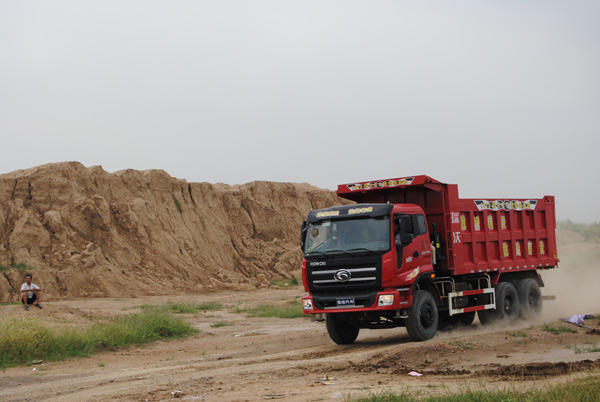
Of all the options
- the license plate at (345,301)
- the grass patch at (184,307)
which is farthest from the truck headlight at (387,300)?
the grass patch at (184,307)

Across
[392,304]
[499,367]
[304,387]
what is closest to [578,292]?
[392,304]

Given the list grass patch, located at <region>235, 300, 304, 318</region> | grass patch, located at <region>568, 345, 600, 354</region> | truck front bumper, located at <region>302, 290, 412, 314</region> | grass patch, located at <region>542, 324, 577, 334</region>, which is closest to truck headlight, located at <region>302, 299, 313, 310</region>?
truck front bumper, located at <region>302, 290, 412, 314</region>

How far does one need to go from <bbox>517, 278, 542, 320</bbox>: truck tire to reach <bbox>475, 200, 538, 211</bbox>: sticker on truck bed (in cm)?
205

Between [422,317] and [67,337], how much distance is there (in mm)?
8258

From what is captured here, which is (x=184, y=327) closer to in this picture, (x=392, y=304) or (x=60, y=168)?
(x=392, y=304)

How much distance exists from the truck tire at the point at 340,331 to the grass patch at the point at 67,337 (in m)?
5.49

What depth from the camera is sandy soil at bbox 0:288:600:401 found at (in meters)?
10.0

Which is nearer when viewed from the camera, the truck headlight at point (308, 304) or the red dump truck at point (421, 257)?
the red dump truck at point (421, 257)

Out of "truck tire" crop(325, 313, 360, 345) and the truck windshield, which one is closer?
the truck windshield

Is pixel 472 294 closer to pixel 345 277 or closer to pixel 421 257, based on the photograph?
pixel 421 257

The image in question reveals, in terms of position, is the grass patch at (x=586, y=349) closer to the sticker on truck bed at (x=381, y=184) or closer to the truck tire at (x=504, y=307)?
the truck tire at (x=504, y=307)

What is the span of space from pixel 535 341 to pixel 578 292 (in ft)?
34.4

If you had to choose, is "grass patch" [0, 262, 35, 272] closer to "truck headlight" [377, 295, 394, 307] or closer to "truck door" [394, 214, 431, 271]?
"truck door" [394, 214, 431, 271]

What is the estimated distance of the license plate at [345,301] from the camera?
1395cm
